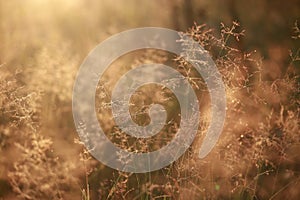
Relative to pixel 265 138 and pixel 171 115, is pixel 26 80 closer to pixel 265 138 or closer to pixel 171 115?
pixel 171 115

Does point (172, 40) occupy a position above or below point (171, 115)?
above

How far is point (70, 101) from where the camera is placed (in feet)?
7.65

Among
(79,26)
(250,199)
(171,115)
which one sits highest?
(79,26)

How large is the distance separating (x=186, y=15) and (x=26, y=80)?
0.99 metres

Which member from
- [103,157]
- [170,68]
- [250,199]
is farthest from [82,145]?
[250,199]

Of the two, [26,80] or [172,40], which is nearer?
[26,80]

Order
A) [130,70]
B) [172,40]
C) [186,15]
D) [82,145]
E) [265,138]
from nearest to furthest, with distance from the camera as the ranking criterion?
[265,138] → [82,145] → [130,70] → [172,40] → [186,15]

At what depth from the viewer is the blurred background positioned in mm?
1936

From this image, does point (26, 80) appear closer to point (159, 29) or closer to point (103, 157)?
point (103, 157)

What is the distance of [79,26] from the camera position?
8.74ft

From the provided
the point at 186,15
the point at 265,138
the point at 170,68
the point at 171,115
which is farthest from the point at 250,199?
the point at 186,15

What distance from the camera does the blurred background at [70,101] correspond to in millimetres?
1936

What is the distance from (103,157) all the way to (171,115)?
0.36 meters

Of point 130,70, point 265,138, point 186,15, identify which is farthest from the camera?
point 186,15
